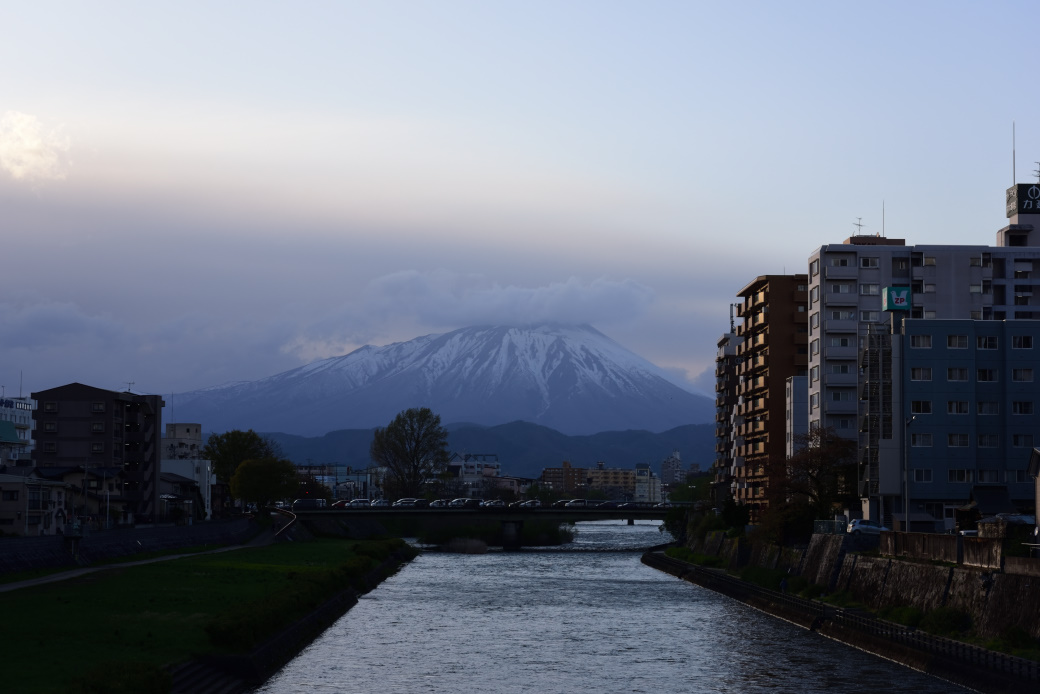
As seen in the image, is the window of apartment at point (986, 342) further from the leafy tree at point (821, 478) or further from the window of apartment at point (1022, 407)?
the leafy tree at point (821, 478)

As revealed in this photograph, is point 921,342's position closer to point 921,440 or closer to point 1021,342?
point 921,440

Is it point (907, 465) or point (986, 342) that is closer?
point (907, 465)

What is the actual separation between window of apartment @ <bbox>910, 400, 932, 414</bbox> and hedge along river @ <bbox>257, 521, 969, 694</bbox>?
20.4 m

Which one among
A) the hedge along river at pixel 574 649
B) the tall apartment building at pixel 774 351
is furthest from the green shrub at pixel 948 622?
the tall apartment building at pixel 774 351

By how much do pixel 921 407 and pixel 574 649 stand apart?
143 ft

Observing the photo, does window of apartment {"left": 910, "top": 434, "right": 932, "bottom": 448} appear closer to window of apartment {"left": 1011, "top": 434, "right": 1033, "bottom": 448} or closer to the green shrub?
window of apartment {"left": 1011, "top": 434, "right": 1033, "bottom": 448}

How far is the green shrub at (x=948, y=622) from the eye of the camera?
53.0m

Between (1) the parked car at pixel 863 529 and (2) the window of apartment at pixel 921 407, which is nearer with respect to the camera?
(1) the parked car at pixel 863 529

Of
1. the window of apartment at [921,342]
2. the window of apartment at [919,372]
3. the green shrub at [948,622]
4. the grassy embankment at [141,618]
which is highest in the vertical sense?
the window of apartment at [921,342]

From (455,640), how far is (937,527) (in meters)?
44.9

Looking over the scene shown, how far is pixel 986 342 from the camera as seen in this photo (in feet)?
308

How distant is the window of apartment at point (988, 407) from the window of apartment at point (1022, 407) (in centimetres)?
112

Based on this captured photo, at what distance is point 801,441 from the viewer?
381ft

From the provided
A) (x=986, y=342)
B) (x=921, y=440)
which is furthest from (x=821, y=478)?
(x=986, y=342)
